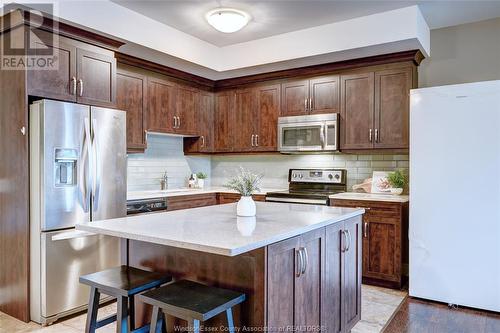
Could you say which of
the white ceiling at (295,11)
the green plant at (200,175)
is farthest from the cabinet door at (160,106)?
the green plant at (200,175)

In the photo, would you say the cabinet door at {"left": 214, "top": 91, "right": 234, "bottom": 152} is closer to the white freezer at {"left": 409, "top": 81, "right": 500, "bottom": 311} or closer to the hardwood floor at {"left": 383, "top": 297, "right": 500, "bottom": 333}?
the white freezer at {"left": 409, "top": 81, "right": 500, "bottom": 311}

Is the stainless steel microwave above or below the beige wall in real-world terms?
below

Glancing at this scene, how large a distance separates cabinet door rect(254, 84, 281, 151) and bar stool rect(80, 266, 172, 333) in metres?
2.94

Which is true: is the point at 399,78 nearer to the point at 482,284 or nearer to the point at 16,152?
the point at 482,284

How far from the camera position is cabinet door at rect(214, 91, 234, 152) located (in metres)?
5.12

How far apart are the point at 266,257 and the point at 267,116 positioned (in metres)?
3.28

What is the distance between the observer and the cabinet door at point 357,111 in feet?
13.4

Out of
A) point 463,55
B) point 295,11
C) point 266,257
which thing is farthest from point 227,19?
point 463,55

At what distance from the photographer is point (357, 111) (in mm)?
4160

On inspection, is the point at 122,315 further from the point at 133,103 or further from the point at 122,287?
the point at 133,103

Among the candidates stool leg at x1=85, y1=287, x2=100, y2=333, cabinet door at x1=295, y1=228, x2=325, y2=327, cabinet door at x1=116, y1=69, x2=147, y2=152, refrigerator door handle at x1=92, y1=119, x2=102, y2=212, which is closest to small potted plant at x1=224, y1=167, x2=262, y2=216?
cabinet door at x1=295, y1=228, x2=325, y2=327

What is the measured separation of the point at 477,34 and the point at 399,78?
2.81 feet

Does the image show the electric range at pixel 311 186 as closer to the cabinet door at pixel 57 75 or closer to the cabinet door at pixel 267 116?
the cabinet door at pixel 267 116

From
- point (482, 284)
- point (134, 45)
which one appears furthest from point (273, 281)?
point (134, 45)
